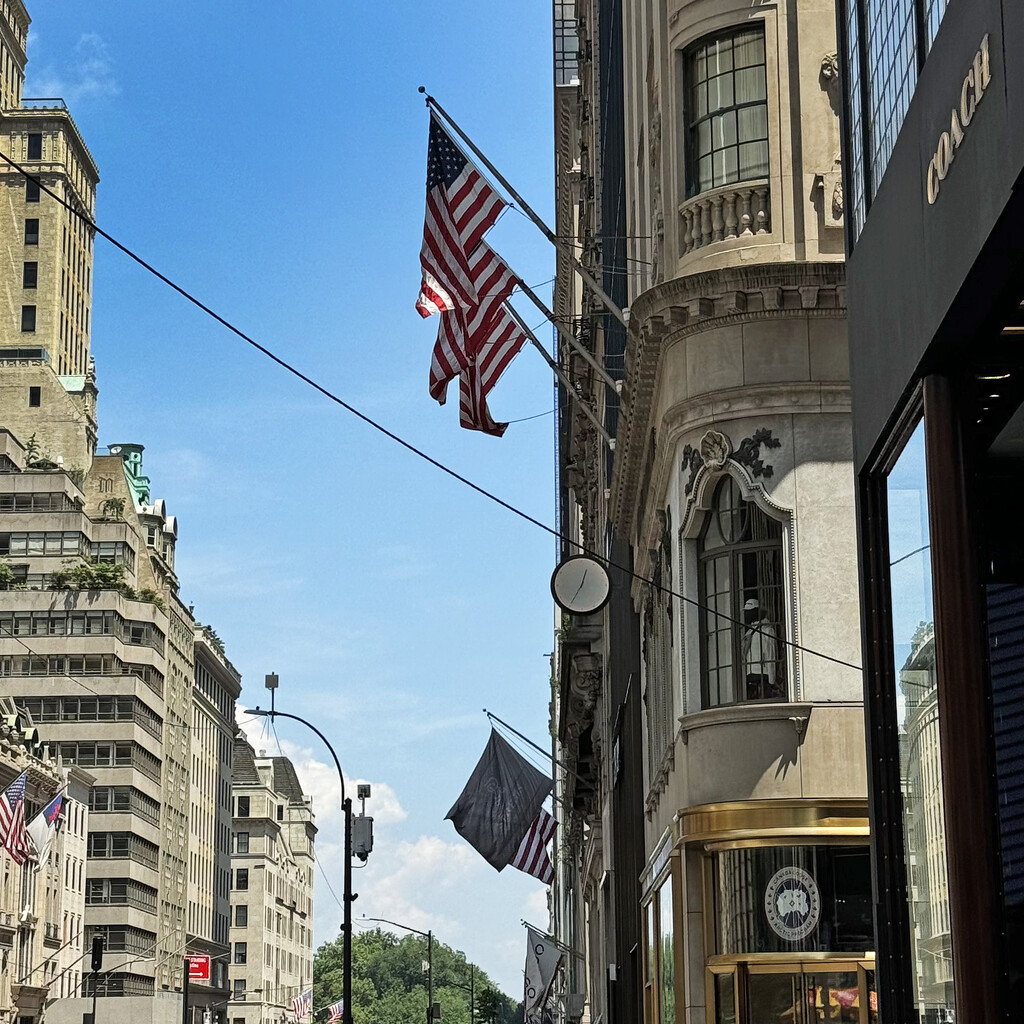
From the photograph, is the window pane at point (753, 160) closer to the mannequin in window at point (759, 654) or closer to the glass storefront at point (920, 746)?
the mannequin in window at point (759, 654)

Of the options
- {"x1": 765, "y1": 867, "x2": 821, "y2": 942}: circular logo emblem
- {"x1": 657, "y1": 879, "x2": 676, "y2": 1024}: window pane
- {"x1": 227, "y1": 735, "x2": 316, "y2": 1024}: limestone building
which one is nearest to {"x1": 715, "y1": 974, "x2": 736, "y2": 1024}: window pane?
{"x1": 765, "y1": 867, "x2": 821, "y2": 942}: circular logo emblem

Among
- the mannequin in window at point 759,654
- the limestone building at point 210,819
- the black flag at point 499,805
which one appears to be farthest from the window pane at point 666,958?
the limestone building at point 210,819

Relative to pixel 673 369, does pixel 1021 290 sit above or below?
below

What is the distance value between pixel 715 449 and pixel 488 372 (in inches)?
167

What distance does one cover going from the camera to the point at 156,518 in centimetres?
14238

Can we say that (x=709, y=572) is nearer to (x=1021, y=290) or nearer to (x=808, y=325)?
(x=808, y=325)

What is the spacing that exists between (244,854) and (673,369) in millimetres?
160692

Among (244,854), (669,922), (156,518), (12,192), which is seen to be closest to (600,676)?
(669,922)

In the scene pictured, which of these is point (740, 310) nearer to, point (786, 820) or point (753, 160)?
point (753, 160)

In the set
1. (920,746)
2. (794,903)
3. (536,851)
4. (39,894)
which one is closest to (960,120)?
(920,746)

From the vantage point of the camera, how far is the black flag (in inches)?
1838

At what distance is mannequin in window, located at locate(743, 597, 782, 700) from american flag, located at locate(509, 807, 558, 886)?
2813cm

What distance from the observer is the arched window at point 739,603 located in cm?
1852

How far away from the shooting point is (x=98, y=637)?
119 m
